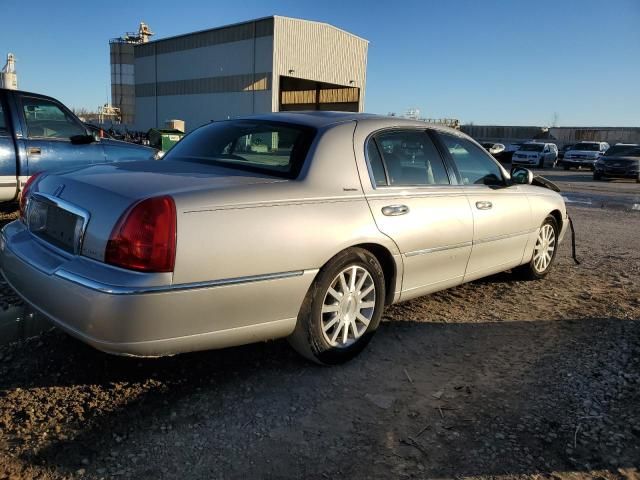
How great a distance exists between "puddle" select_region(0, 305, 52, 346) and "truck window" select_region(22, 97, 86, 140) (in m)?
3.54

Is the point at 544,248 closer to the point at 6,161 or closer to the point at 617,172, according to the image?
the point at 6,161

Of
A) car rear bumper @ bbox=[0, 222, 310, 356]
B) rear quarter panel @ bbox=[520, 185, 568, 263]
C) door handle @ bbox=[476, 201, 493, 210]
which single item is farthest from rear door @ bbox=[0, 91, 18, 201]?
rear quarter panel @ bbox=[520, 185, 568, 263]

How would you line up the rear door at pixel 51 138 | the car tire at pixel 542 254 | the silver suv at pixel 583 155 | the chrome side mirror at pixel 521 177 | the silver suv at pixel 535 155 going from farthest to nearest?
the silver suv at pixel 535 155
the silver suv at pixel 583 155
the rear door at pixel 51 138
the car tire at pixel 542 254
the chrome side mirror at pixel 521 177

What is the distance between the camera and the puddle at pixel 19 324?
3.73 meters

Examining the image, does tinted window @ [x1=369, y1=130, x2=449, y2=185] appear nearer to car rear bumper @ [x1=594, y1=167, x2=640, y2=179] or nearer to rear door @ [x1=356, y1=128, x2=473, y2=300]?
rear door @ [x1=356, y1=128, x2=473, y2=300]

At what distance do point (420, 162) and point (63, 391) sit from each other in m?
2.83

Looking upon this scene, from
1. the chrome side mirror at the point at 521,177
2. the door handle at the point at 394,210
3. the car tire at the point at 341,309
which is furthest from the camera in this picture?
the chrome side mirror at the point at 521,177

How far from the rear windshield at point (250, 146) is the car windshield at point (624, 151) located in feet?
78.1

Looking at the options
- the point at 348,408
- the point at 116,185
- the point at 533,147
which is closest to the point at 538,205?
the point at 348,408

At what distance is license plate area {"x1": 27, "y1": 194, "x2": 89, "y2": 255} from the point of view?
2785mm

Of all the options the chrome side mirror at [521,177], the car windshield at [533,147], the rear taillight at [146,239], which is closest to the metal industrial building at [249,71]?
the car windshield at [533,147]

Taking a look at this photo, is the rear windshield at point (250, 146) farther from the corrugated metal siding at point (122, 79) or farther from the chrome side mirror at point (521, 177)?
the corrugated metal siding at point (122, 79)

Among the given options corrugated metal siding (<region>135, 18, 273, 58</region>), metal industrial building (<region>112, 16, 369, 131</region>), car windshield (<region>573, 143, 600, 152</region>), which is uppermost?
corrugated metal siding (<region>135, 18, 273, 58</region>)

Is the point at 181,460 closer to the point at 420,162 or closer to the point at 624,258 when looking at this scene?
the point at 420,162
